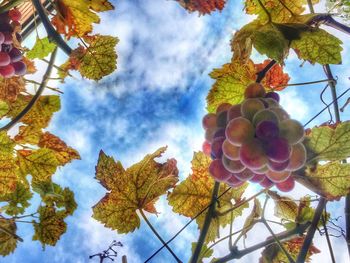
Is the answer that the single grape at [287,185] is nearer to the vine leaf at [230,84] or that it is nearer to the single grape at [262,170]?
the single grape at [262,170]

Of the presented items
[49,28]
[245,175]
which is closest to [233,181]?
[245,175]

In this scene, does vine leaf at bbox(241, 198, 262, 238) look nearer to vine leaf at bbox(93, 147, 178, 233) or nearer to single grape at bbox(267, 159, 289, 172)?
vine leaf at bbox(93, 147, 178, 233)

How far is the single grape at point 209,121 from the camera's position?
→ 85 centimetres

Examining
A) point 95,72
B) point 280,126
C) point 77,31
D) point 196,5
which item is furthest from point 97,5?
point 280,126

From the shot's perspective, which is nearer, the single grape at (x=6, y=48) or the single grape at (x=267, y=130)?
the single grape at (x=267, y=130)

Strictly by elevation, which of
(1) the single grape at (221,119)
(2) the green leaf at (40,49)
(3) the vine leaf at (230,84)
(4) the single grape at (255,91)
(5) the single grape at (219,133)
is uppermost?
(2) the green leaf at (40,49)

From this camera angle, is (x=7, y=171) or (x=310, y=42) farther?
(x=7, y=171)

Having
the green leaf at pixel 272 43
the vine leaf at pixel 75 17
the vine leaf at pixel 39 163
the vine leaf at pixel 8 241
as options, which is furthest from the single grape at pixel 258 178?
the vine leaf at pixel 8 241

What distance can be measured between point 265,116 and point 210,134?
0.15 m

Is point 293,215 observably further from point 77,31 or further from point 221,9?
point 77,31

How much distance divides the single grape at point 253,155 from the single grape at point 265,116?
40 mm

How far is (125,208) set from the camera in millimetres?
1060

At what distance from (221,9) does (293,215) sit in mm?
616

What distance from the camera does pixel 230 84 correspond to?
1030 mm
